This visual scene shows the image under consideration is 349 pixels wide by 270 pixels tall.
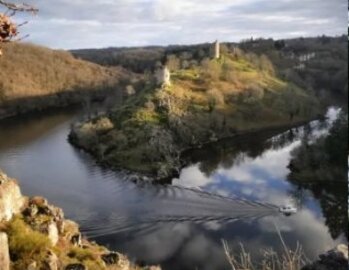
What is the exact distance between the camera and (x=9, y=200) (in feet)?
49.5

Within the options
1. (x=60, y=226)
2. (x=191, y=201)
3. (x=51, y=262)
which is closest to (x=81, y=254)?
A: (x=60, y=226)

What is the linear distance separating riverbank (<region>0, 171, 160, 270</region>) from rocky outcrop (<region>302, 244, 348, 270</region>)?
891cm

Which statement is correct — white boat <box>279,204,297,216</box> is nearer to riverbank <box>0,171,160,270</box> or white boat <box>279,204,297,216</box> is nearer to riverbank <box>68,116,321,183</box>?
riverbank <box>68,116,321,183</box>

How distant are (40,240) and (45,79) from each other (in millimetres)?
73215

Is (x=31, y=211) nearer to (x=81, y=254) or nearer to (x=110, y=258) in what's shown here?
(x=81, y=254)

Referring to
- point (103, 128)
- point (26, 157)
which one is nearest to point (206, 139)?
point (103, 128)

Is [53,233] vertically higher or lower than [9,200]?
lower

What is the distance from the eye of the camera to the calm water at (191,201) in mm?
26016

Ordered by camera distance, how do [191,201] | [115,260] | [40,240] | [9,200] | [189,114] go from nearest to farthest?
1. [40,240]
2. [9,200]
3. [115,260]
4. [191,201]
5. [189,114]

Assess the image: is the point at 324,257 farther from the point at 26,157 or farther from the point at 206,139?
the point at 206,139

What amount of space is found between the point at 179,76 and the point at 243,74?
9011 millimetres

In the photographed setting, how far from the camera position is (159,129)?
51.8 metres

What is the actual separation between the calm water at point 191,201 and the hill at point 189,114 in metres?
2.53

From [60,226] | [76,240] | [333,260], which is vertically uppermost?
[333,260]
